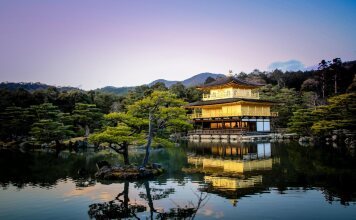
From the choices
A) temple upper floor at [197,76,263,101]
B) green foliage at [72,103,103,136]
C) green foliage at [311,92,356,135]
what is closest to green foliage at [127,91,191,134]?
green foliage at [311,92,356,135]

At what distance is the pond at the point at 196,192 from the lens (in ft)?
36.4

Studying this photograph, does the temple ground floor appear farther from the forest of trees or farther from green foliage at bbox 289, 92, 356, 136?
green foliage at bbox 289, 92, 356, 136

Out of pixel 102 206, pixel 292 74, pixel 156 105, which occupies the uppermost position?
pixel 292 74

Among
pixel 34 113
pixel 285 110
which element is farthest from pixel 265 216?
pixel 285 110

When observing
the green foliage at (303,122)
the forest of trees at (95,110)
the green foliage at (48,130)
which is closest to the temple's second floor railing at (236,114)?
the forest of trees at (95,110)

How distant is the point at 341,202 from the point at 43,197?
1159 centimetres

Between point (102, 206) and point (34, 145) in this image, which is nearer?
point (102, 206)

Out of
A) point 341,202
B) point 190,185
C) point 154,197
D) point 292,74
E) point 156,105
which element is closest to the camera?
point 341,202

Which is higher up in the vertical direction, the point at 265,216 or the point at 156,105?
the point at 156,105

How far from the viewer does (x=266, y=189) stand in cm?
1420

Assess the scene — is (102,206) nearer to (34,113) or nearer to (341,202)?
(341,202)

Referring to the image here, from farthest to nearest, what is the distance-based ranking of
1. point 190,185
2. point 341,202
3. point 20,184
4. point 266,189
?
point 20,184, point 190,185, point 266,189, point 341,202

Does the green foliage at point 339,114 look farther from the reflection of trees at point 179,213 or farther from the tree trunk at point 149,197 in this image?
the reflection of trees at point 179,213

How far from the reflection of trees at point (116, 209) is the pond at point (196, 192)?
32 millimetres
